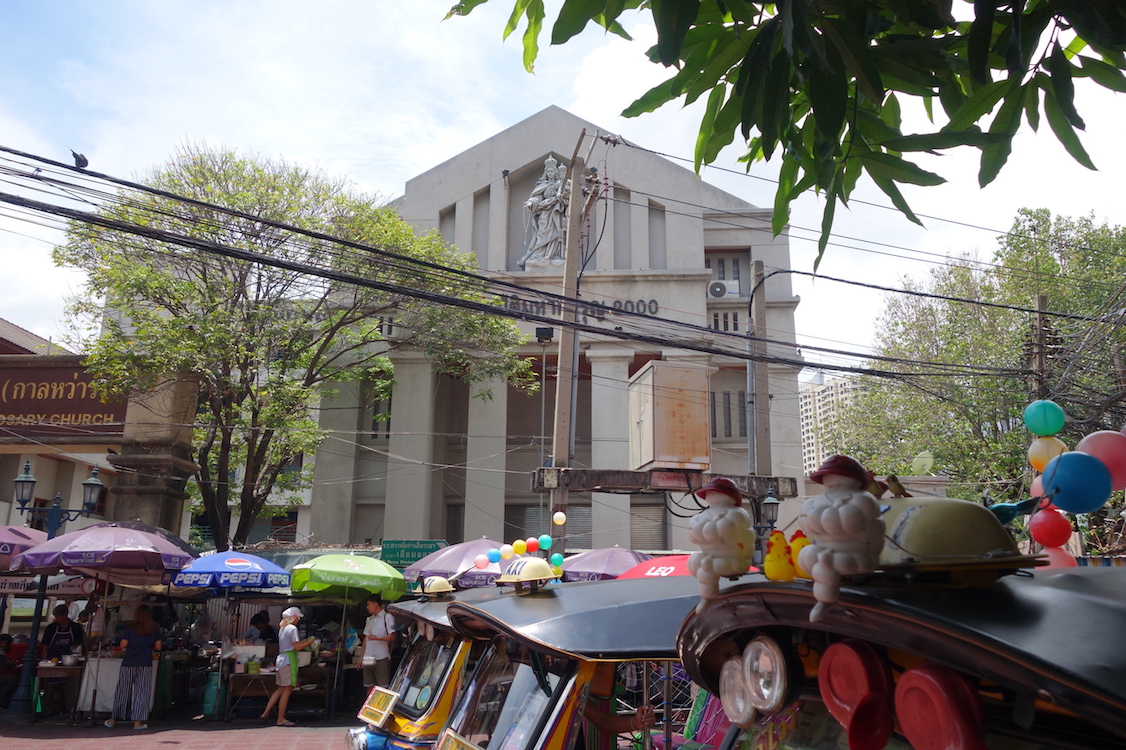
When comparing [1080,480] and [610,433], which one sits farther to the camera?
[610,433]

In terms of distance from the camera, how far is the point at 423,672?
819 centimetres

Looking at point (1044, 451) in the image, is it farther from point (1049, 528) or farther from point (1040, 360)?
point (1040, 360)

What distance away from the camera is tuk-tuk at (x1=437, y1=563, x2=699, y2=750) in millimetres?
5340

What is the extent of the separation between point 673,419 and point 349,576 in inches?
260

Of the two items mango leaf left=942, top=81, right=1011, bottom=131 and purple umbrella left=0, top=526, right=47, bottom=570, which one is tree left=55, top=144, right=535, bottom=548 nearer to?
purple umbrella left=0, top=526, right=47, bottom=570

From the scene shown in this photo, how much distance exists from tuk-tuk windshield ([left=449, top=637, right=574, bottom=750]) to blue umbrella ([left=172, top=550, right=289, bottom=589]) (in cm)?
892

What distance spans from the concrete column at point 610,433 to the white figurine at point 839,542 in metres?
22.7

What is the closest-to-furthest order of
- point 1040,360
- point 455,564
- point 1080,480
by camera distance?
point 1080,480 < point 455,564 < point 1040,360

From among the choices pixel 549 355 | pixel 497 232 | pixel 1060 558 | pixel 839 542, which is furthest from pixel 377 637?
pixel 497 232

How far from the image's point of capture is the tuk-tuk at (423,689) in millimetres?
7371

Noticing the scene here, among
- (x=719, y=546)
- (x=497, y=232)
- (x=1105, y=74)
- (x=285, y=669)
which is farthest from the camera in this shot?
(x=497, y=232)

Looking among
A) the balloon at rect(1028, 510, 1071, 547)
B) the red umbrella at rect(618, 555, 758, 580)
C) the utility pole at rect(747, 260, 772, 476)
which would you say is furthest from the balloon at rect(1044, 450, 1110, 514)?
the utility pole at rect(747, 260, 772, 476)

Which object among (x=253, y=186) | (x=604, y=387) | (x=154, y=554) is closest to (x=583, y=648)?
(x=154, y=554)

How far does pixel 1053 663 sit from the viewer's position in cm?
197
